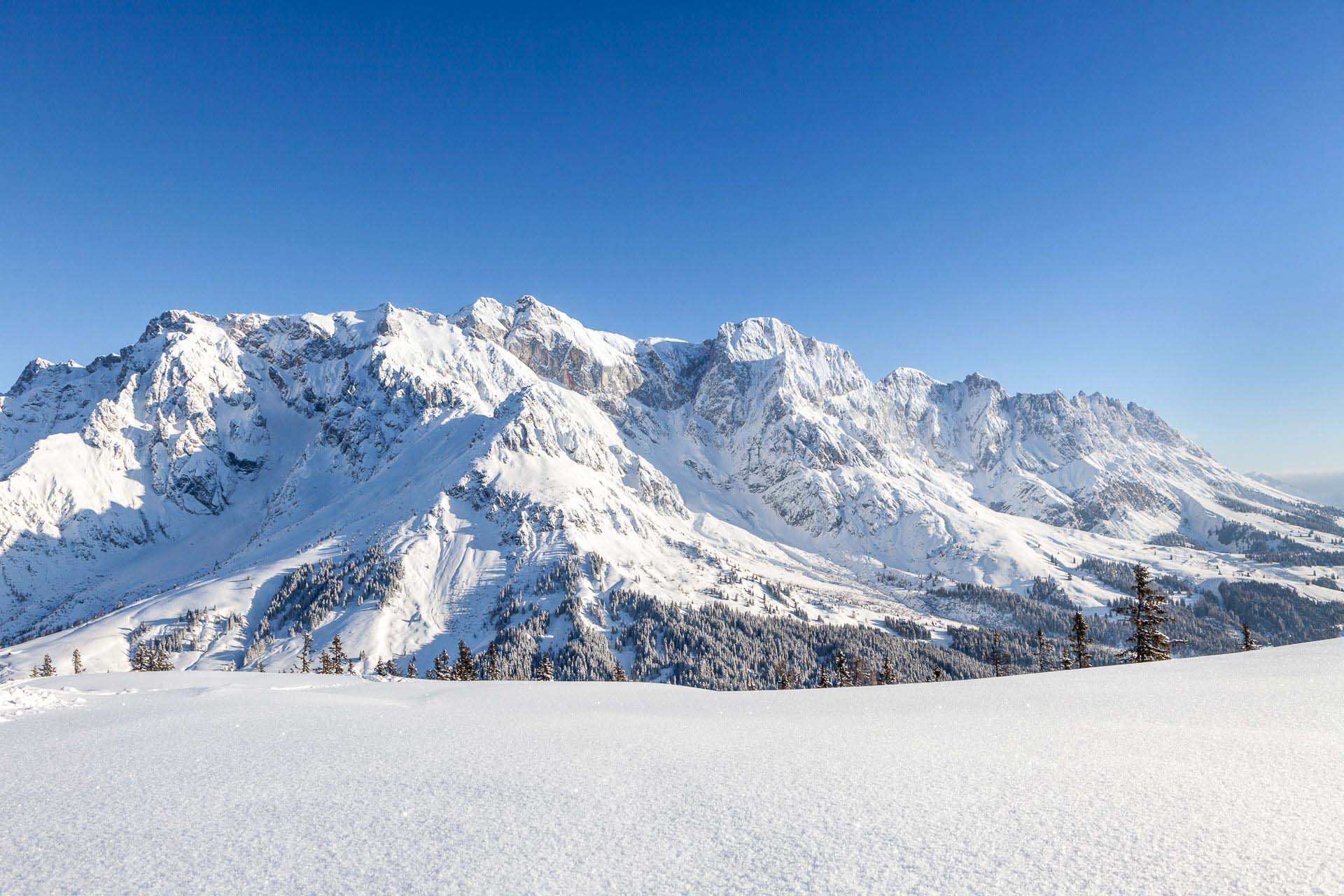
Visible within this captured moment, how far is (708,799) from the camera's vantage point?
5.35m

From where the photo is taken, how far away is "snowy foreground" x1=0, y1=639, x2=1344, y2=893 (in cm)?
399

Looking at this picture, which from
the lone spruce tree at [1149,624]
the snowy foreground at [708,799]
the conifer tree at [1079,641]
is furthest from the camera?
the conifer tree at [1079,641]

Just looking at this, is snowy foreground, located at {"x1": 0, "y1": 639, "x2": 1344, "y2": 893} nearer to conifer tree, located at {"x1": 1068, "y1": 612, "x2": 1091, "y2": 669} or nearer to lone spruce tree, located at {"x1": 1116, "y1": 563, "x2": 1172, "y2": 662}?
lone spruce tree, located at {"x1": 1116, "y1": 563, "x2": 1172, "y2": 662}

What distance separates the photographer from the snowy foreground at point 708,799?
399 cm

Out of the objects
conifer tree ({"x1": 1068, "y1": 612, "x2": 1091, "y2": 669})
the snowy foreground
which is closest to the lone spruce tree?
conifer tree ({"x1": 1068, "y1": 612, "x2": 1091, "y2": 669})

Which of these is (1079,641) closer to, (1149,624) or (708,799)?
(1149,624)

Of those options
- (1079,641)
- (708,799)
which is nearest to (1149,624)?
(1079,641)

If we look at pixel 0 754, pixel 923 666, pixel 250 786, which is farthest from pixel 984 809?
pixel 923 666

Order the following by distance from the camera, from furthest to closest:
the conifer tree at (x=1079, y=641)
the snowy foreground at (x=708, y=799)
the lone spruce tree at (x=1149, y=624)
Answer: the conifer tree at (x=1079, y=641), the lone spruce tree at (x=1149, y=624), the snowy foreground at (x=708, y=799)

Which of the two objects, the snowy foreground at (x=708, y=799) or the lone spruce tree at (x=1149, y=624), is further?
the lone spruce tree at (x=1149, y=624)

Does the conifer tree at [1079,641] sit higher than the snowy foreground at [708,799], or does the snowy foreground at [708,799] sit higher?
the snowy foreground at [708,799]

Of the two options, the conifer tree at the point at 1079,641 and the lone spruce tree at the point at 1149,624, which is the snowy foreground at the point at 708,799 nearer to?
the lone spruce tree at the point at 1149,624

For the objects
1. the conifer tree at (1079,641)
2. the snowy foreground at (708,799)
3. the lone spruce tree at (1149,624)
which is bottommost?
the conifer tree at (1079,641)

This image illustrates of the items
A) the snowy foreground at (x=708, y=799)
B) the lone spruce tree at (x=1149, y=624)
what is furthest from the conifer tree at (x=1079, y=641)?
the snowy foreground at (x=708, y=799)
